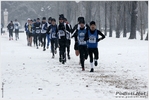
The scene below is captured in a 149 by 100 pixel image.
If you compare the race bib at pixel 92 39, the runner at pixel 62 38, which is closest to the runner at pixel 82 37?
the race bib at pixel 92 39

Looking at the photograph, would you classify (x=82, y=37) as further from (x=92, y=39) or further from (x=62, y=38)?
(x=62, y=38)

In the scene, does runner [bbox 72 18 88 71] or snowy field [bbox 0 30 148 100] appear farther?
runner [bbox 72 18 88 71]

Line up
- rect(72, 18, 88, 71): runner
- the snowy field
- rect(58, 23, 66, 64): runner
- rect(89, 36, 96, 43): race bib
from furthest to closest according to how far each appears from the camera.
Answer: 1. rect(58, 23, 66, 64): runner
2. rect(72, 18, 88, 71): runner
3. rect(89, 36, 96, 43): race bib
4. the snowy field

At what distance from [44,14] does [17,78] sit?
254 ft

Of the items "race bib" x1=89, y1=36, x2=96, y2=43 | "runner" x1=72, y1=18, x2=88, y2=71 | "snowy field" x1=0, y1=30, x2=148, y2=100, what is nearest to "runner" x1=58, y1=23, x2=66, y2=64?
"snowy field" x1=0, y1=30, x2=148, y2=100

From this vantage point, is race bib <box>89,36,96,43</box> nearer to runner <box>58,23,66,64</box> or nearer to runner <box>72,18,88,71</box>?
runner <box>72,18,88,71</box>

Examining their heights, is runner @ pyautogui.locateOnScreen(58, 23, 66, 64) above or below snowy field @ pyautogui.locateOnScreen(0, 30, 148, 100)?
above

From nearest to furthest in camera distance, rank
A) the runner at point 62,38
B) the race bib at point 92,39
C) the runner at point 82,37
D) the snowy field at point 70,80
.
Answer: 1. the snowy field at point 70,80
2. the race bib at point 92,39
3. the runner at point 82,37
4. the runner at point 62,38

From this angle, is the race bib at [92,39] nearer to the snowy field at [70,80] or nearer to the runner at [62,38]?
the snowy field at [70,80]

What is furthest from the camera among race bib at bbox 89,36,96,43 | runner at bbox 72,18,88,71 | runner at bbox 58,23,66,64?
runner at bbox 58,23,66,64

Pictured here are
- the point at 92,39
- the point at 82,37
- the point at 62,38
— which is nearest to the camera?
the point at 92,39

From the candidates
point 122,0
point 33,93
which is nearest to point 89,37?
point 33,93

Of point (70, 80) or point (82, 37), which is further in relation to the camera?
point (82, 37)

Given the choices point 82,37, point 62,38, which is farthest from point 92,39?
point 62,38
